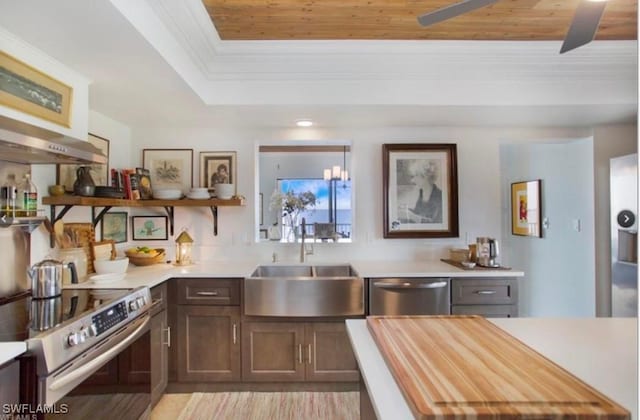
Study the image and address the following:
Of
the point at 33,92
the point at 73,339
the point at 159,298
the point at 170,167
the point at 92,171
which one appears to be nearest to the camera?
the point at 73,339

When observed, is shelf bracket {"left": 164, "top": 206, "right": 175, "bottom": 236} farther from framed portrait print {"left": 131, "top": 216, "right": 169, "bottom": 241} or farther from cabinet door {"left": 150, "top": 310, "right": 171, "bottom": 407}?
cabinet door {"left": 150, "top": 310, "right": 171, "bottom": 407}

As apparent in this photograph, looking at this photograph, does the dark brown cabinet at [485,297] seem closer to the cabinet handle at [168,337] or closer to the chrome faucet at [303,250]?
the chrome faucet at [303,250]

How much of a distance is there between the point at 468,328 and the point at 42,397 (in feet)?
4.93

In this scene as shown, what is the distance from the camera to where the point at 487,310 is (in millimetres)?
2535

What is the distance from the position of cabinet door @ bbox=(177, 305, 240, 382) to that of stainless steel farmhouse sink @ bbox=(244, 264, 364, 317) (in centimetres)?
18

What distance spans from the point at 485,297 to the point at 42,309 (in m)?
2.58

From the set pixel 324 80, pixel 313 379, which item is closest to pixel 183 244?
pixel 313 379

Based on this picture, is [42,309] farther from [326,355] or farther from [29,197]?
[326,355]

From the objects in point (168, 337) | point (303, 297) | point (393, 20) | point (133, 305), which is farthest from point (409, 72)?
point (168, 337)

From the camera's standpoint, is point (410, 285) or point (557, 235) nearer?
point (410, 285)

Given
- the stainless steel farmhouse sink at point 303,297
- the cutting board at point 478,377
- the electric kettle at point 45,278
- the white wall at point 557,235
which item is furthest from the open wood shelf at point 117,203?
the white wall at point 557,235

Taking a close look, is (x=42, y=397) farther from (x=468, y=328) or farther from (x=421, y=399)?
(x=468, y=328)

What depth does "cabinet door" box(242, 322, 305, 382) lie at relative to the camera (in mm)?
2514

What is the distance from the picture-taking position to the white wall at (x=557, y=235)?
3.27m
